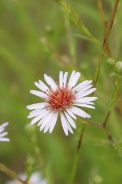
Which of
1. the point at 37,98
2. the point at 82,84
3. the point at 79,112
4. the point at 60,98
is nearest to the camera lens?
the point at 79,112

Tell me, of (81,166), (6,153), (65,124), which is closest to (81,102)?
(65,124)

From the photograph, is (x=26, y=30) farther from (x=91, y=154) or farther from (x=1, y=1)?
(x=91, y=154)

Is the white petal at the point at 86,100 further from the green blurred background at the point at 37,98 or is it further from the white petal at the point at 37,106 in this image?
the green blurred background at the point at 37,98

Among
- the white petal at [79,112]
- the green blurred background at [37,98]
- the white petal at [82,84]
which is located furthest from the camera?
the green blurred background at [37,98]

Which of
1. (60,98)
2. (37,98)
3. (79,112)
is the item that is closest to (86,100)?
(79,112)

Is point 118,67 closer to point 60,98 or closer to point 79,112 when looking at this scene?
point 79,112

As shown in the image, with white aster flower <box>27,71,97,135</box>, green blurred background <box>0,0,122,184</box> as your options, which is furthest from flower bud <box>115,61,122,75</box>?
green blurred background <box>0,0,122,184</box>

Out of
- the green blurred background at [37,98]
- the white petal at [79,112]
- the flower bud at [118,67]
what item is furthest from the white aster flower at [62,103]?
the green blurred background at [37,98]

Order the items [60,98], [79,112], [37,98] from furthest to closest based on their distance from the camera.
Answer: [37,98] < [60,98] < [79,112]
